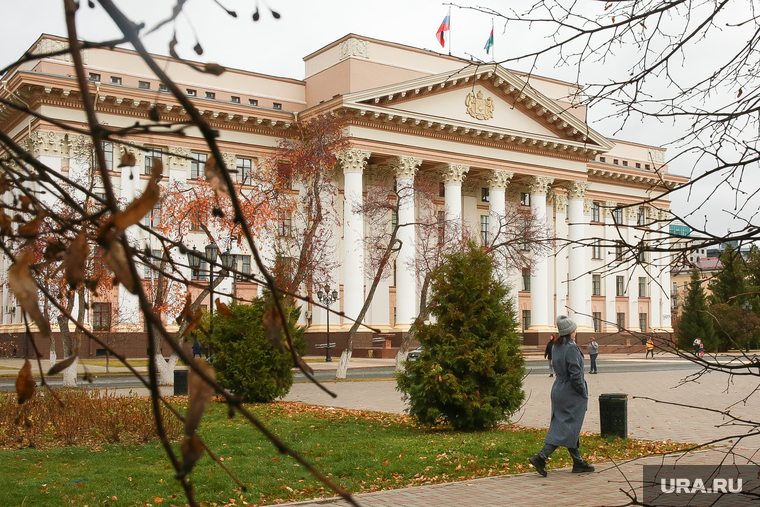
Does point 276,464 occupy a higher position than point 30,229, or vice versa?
point 30,229

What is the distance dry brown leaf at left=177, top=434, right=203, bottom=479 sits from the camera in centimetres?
123

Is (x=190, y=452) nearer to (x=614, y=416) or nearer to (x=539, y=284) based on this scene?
(x=614, y=416)

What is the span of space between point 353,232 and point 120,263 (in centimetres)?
4718

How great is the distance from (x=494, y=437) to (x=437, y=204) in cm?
4119

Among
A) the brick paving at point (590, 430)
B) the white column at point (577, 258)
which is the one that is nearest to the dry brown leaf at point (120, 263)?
the brick paving at point (590, 430)

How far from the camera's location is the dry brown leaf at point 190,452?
1.23m

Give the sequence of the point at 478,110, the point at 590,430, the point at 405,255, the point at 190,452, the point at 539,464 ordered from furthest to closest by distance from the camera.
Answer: the point at 478,110, the point at 405,255, the point at 590,430, the point at 539,464, the point at 190,452

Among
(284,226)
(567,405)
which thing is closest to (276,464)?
(567,405)

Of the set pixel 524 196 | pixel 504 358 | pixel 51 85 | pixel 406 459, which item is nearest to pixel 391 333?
pixel 524 196

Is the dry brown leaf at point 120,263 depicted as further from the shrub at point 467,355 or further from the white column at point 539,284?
the white column at point 539,284

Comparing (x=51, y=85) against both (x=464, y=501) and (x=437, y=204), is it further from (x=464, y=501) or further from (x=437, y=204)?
(x=464, y=501)

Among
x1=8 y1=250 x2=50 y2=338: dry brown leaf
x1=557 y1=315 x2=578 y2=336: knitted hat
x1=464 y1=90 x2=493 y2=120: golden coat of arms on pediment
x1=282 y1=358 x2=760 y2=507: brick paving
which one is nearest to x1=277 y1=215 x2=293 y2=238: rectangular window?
x1=282 y1=358 x2=760 y2=507: brick paving

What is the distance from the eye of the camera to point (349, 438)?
13539 millimetres

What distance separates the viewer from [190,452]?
127cm
